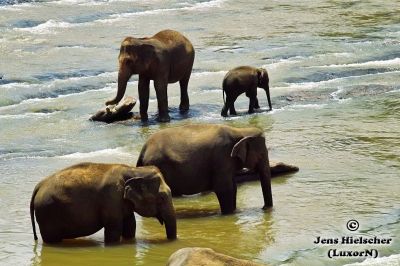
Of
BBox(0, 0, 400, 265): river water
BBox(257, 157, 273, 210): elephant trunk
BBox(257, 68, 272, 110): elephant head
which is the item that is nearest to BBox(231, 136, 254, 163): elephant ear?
A: BBox(257, 157, 273, 210): elephant trunk

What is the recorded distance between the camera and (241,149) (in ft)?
46.3

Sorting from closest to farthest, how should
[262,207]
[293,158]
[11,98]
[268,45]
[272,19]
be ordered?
[262,207] < [293,158] < [11,98] < [268,45] < [272,19]

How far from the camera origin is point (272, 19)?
31.7 m

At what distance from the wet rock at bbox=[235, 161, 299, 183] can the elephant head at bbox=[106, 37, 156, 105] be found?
183 inches

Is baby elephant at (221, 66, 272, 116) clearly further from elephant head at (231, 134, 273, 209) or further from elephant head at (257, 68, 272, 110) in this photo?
elephant head at (231, 134, 273, 209)

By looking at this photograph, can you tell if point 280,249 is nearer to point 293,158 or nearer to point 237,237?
point 237,237

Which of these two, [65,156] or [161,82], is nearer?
[65,156]

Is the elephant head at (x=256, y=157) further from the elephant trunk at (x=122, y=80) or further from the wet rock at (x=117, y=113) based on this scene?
the wet rock at (x=117, y=113)

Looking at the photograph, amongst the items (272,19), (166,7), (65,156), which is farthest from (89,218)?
(166,7)

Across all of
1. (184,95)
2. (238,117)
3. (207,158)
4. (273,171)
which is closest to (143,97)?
(184,95)

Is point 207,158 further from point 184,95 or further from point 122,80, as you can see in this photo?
point 184,95

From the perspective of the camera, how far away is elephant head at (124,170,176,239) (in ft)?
40.9

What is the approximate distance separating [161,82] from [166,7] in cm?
1394

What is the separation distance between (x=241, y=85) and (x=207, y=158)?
664 cm
